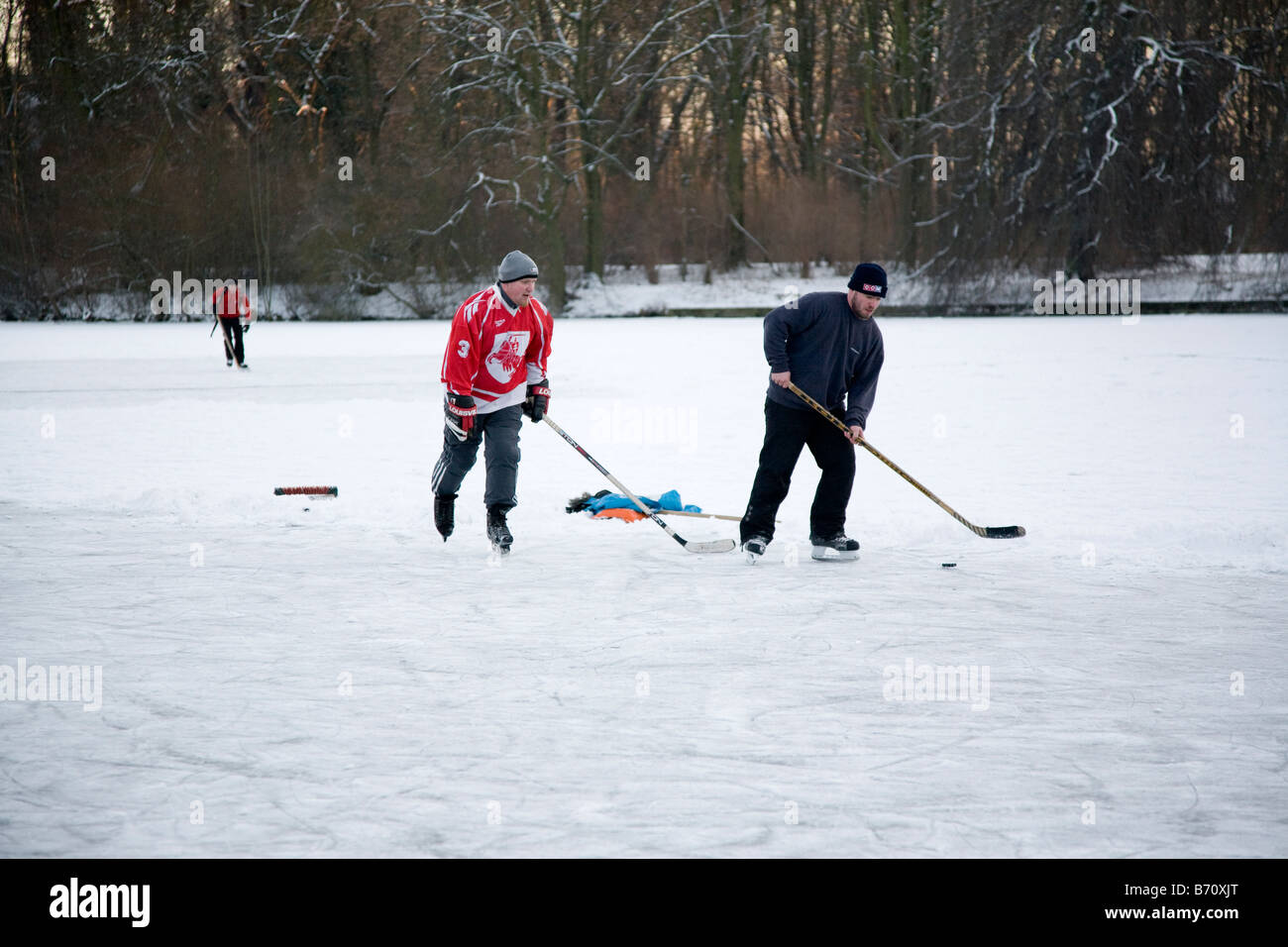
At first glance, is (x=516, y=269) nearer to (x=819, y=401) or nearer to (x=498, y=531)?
(x=498, y=531)

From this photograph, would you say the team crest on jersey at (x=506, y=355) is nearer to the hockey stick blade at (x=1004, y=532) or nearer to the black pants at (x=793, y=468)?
the black pants at (x=793, y=468)

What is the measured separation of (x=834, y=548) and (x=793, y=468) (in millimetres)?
390

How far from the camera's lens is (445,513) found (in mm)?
5738

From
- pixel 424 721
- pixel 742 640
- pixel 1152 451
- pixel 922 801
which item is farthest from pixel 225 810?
pixel 1152 451

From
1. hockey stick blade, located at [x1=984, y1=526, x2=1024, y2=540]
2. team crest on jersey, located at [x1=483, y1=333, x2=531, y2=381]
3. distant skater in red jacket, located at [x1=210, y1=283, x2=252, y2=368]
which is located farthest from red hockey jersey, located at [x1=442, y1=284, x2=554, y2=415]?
distant skater in red jacket, located at [x1=210, y1=283, x2=252, y2=368]

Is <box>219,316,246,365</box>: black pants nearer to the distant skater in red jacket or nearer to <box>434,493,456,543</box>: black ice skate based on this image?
the distant skater in red jacket

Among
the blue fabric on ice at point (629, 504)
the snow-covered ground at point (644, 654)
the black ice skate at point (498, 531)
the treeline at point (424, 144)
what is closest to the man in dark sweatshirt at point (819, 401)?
the snow-covered ground at point (644, 654)

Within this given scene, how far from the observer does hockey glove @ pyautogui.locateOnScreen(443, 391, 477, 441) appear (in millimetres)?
5430

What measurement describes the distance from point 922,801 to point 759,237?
27068 mm

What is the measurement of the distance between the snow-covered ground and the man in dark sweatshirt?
0.65 ft

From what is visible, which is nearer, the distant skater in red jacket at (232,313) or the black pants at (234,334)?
the distant skater in red jacket at (232,313)

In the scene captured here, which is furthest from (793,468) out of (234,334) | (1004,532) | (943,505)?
(234,334)

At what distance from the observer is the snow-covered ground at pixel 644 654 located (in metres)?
2.68
